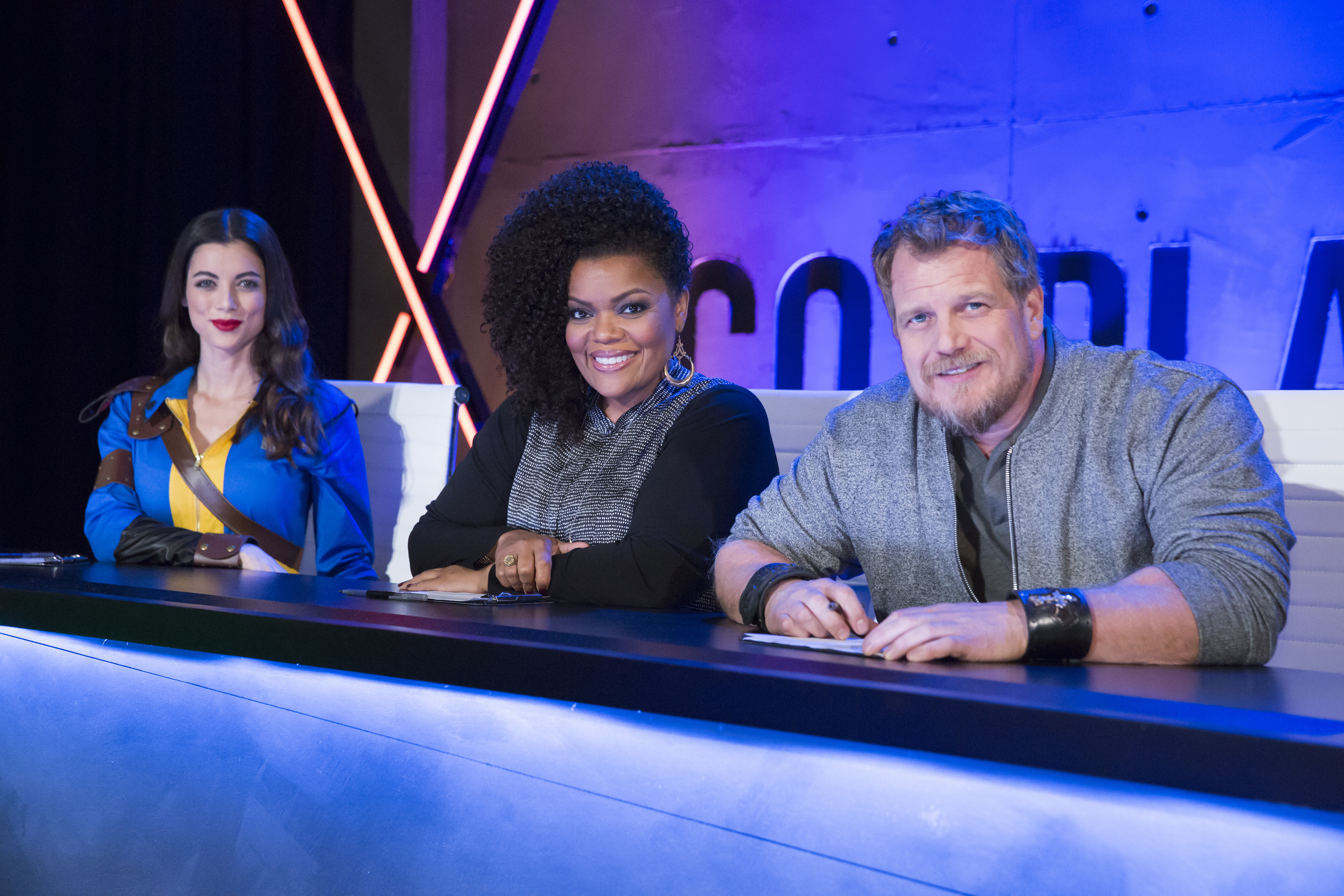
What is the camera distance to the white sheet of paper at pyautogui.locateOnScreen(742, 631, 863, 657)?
105 cm

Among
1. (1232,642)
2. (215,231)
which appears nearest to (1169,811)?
(1232,642)

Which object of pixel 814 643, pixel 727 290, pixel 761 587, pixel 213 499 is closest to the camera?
pixel 814 643

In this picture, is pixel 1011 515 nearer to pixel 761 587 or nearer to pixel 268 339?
pixel 761 587

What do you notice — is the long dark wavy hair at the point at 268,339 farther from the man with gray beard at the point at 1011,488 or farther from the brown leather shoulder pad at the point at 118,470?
the man with gray beard at the point at 1011,488

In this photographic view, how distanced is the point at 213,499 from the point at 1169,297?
8.05 feet

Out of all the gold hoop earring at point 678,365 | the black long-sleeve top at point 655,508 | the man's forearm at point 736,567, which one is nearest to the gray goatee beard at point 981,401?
the man's forearm at point 736,567

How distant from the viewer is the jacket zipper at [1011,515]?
1.46 m

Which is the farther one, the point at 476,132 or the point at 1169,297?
the point at 476,132

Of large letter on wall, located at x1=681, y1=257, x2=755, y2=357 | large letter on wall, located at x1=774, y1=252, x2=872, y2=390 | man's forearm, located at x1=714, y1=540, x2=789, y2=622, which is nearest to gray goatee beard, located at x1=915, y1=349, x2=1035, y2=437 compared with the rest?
man's forearm, located at x1=714, y1=540, x2=789, y2=622

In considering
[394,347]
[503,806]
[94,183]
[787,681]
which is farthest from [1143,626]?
[94,183]

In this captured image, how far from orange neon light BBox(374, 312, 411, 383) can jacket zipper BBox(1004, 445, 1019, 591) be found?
2.85 meters

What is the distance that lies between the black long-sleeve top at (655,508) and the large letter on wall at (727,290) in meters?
1.41

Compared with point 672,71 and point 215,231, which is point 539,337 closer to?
point 215,231

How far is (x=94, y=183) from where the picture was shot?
11.4 feet
